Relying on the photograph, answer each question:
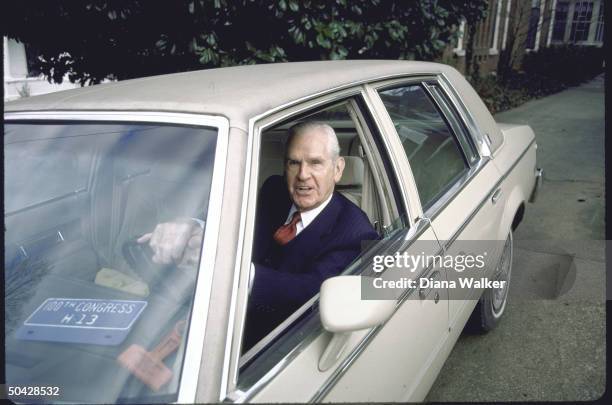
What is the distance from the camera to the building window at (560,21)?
23.0 metres

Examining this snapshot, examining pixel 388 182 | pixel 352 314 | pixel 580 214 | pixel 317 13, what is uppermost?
pixel 317 13

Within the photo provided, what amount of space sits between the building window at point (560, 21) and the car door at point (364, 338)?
24328 millimetres

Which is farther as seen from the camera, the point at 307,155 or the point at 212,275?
the point at 307,155

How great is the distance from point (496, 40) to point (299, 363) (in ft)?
63.5

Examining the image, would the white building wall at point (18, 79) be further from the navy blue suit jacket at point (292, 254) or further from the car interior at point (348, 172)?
the navy blue suit jacket at point (292, 254)

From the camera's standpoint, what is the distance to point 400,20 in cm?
507

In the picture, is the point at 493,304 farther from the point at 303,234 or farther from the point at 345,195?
the point at 303,234

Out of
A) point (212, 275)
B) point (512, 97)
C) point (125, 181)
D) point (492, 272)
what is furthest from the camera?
point (512, 97)

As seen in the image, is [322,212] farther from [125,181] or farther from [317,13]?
[317,13]

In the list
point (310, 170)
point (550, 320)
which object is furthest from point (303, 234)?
point (550, 320)

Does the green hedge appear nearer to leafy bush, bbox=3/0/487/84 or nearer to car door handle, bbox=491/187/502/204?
leafy bush, bbox=3/0/487/84

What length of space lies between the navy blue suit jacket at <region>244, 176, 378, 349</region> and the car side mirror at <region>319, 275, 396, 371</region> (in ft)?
1.11

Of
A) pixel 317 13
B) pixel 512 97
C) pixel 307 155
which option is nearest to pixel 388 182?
pixel 307 155

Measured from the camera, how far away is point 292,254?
2.09 metres
